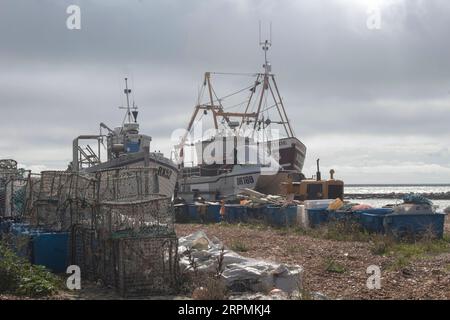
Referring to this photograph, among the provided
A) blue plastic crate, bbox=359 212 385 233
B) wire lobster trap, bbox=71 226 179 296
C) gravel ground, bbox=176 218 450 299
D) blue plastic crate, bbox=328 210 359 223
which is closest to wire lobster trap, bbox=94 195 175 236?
wire lobster trap, bbox=71 226 179 296

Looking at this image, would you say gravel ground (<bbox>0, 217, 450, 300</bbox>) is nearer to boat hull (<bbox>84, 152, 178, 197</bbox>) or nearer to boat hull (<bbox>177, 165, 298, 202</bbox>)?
boat hull (<bbox>84, 152, 178, 197</bbox>)

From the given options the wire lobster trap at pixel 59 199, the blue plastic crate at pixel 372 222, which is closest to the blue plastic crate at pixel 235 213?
the blue plastic crate at pixel 372 222

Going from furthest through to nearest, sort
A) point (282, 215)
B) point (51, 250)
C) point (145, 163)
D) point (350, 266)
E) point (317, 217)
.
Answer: point (145, 163) < point (282, 215) < point (317, 217) < point (350, 266) < point (51, 250)

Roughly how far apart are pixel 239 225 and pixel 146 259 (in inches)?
539

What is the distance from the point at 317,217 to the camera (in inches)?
792

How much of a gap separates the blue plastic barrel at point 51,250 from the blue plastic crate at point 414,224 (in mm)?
8823

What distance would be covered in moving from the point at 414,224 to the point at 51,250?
384 inches

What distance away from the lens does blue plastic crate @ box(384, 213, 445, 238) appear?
650 inches

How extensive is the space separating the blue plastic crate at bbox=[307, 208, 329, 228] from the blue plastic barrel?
406 inches

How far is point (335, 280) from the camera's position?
10.5 m

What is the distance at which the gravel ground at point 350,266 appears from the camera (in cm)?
937
